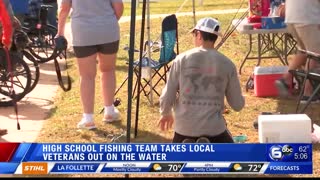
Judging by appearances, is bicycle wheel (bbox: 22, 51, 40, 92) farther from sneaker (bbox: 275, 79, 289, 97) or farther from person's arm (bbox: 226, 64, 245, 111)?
person's arm (bbox: 226, 64, 245, 111)

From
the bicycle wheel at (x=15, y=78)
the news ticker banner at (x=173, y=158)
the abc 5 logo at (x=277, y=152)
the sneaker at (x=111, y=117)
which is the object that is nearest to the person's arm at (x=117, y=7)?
the sneaker at (x=111, y=117)

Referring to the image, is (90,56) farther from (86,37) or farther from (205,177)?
(205,177)

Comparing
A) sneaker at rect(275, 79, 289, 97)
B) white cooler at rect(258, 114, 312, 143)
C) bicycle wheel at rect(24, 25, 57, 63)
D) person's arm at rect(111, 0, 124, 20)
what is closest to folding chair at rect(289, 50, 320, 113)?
sneaker at rect(275, 79, 289, 97)

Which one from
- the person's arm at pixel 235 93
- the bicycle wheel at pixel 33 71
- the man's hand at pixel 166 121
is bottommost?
the bicycle wheel at pixel 33 71

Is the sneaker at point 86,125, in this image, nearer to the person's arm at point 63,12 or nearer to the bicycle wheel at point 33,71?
the person's arm at point 63,12

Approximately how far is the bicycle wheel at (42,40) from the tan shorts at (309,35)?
4.67 m

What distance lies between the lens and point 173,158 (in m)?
3.95

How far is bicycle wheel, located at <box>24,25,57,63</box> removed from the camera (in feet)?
34.0

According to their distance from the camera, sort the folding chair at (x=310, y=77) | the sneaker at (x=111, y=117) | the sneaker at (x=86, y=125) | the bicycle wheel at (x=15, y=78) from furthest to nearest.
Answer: the bicycle wheel at (x=15, y=78) → the sneaker at (x=111, y=117) → the sneaker at (x=86, y=125) → the folding chair at (x=310, y=77)

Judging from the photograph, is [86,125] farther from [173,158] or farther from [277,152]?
[277,152]

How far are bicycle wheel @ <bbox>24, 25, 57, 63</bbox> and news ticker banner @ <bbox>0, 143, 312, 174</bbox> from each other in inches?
255

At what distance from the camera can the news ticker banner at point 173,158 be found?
Answer: 393 cm

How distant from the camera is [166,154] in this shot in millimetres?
3943

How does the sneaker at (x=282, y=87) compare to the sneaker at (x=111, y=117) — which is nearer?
the sneaker at (x=111, y=117)
